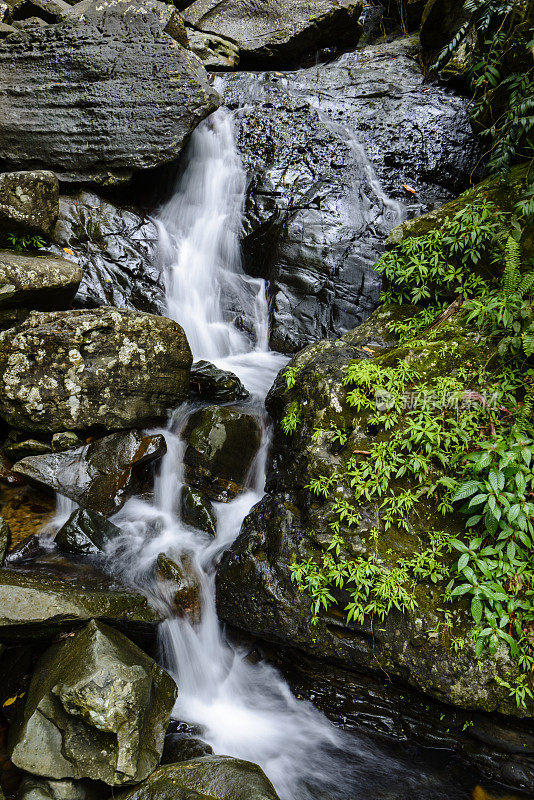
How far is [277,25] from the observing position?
39.0 feet

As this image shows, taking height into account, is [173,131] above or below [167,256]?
above

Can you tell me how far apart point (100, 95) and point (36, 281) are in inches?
194

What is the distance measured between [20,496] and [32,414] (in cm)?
92

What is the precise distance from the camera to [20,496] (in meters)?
4.87

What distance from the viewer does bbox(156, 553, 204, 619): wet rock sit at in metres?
4.21

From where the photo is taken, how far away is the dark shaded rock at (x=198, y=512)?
4.91m

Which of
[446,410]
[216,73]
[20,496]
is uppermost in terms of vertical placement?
[216,73]

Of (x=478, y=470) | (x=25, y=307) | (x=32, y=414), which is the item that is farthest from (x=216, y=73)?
(x=478, y=470)

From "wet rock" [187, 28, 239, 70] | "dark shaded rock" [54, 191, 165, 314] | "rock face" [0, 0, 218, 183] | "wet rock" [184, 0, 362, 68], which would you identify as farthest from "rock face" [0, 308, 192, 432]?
"wet rock" [184, 0, 362, 68]

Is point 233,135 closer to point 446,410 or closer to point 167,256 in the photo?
point 167,256

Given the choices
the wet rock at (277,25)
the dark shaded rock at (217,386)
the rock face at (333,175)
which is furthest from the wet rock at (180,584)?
the wet rock at (277,25)

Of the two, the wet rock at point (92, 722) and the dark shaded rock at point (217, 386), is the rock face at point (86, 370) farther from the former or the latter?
the wet rock at point (92, 722)

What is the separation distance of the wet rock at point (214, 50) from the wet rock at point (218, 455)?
10566 millimetres

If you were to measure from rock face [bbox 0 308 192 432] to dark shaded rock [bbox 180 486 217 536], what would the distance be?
116 centimetres
